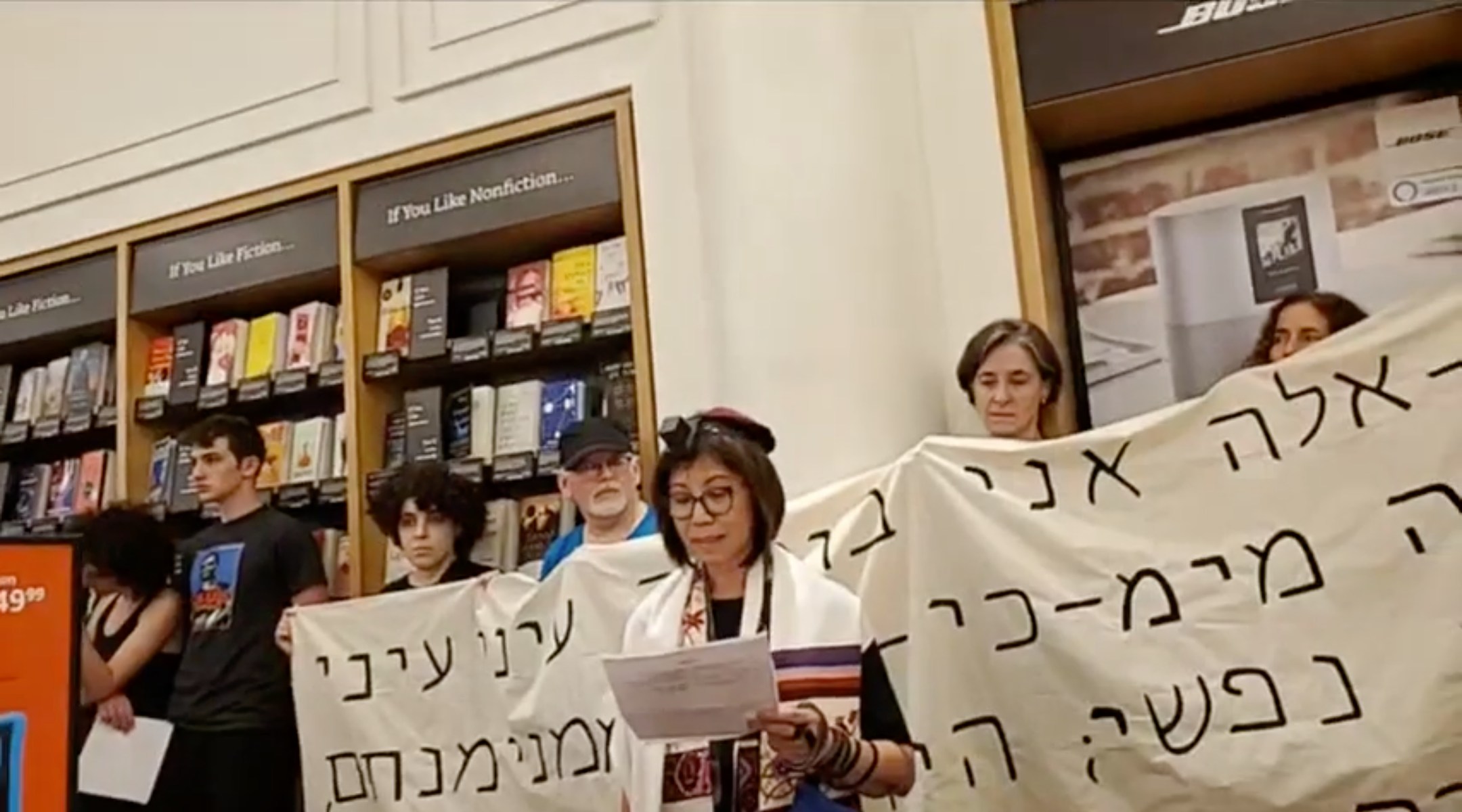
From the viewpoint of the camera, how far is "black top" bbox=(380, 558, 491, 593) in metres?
3.70

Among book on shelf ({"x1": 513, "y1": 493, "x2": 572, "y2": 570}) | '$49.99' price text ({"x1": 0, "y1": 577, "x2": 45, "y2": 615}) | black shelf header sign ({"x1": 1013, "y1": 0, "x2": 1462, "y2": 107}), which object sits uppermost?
black shelf header sign ({"x1": 1013, "y1": 0, "x2": 1462, "y2": 107})

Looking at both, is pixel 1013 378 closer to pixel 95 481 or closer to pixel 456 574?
pixel 456 574

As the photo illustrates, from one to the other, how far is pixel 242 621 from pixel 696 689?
2069 millimetres

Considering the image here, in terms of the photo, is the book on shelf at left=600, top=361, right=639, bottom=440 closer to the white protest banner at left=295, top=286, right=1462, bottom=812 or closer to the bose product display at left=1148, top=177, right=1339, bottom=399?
the white protest banner at left=295, top=286, right=1462, bottom=812

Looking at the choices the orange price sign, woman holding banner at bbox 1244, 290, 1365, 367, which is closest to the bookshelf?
woman holding banner at bbox 1244, 290, 1365, 367

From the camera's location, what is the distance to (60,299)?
4910mm

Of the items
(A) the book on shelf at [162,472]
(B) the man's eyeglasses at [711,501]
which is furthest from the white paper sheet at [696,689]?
(A) the book on shelf at [162,472]

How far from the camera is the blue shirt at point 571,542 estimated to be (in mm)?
3492

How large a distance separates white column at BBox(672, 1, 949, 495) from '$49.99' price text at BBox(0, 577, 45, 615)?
→ 6.71 ft

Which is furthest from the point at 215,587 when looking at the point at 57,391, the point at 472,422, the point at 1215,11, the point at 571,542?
the point at 1215,11

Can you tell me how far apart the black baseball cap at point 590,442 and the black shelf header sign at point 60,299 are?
1983 millimetres

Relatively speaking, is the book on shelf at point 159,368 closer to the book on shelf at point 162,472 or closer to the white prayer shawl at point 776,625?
the book on shelf at point 162,472

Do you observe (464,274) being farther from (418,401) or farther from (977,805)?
(977,805)

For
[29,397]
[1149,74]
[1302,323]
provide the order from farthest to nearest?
[29,397] → [1149,74] → [1302,323]
